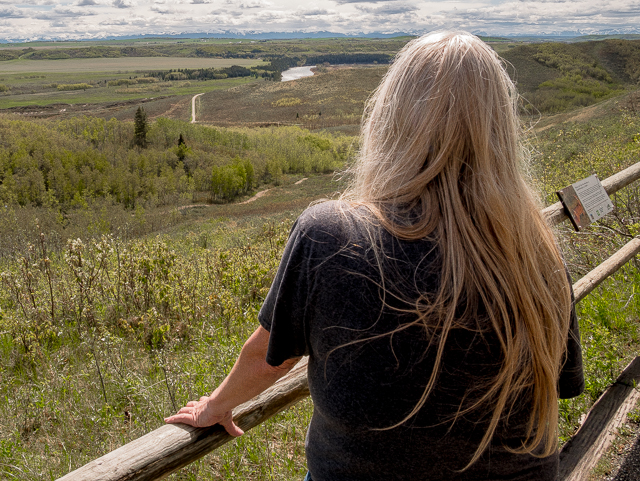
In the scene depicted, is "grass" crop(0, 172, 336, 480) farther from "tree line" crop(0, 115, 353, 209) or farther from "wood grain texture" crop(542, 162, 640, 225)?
"tree line" crop(0, 115, 353, 209)

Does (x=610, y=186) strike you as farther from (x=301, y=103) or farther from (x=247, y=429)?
(x=301, y=103)

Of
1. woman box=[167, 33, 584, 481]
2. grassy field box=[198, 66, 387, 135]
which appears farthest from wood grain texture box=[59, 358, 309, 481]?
grassy field box=[198, 66, 387, 135]

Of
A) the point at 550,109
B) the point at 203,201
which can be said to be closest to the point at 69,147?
the point at 203,201

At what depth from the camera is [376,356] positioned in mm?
1133

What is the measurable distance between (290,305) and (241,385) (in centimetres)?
41

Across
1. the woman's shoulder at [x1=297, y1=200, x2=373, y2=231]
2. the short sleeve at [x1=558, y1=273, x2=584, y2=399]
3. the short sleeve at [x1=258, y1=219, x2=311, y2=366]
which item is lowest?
the short sleeve at [x1=558, y1=273, x2=584, y2=399]

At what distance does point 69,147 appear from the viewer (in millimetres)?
49188

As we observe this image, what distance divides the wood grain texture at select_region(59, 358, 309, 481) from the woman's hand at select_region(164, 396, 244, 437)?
0.10 ft

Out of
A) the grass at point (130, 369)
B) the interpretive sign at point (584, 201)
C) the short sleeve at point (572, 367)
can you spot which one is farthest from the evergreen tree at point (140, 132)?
the short sleeve at point (572, 367)

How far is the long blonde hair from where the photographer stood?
109 centimetres

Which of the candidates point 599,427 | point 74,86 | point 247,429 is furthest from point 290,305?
point 74,86

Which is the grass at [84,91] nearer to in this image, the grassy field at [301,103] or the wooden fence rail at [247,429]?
the grassy field at [301,103]

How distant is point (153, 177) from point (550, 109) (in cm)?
5679

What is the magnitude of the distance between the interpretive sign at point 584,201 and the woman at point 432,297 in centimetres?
200
